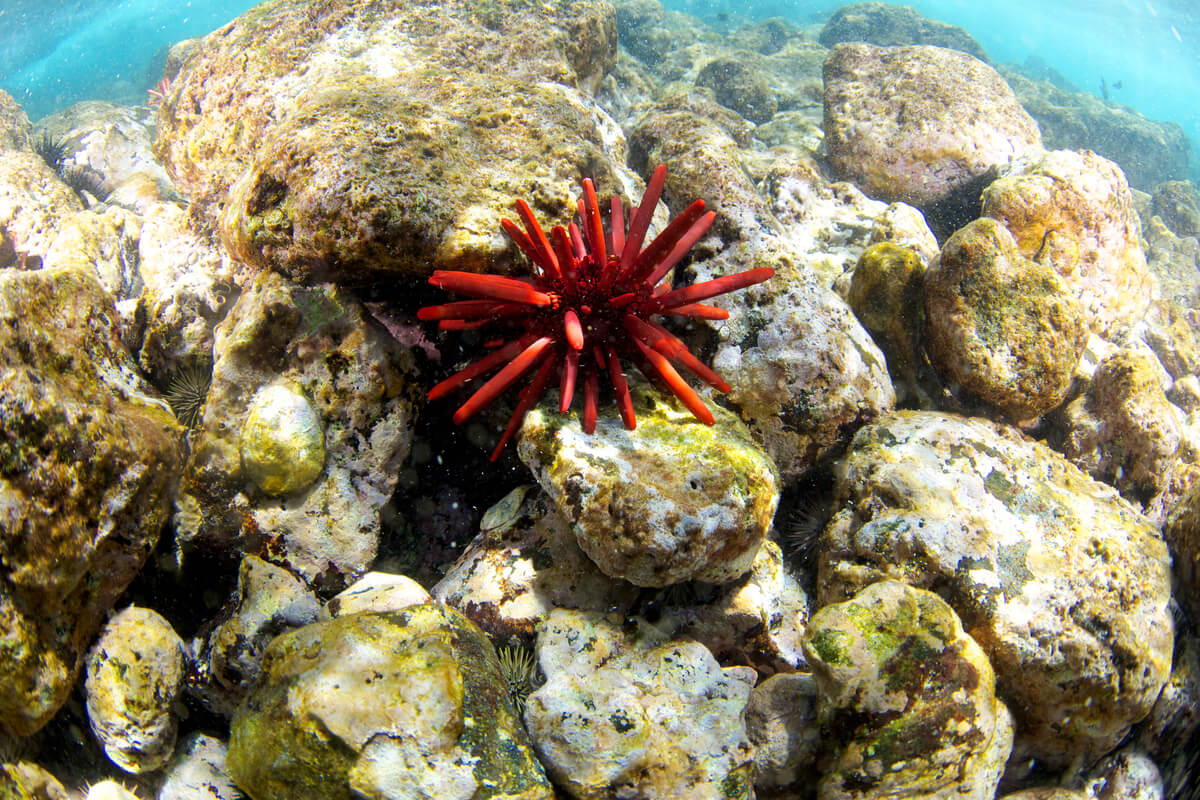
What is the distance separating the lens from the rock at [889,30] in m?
19.7

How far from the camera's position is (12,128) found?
9.16 metres

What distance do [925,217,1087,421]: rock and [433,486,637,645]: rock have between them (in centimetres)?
284

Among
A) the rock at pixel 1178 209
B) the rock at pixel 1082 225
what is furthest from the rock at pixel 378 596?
the rock at pixel 1178 209

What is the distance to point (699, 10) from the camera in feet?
107

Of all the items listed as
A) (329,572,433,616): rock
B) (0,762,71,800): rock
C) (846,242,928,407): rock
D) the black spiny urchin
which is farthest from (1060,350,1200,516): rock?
the black spiny urchin

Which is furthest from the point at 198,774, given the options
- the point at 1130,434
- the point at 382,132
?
the point at 1130,434

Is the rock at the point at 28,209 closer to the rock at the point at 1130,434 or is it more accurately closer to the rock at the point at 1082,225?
the rock at the point at 1082,225

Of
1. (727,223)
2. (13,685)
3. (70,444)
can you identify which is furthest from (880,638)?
(70,444)

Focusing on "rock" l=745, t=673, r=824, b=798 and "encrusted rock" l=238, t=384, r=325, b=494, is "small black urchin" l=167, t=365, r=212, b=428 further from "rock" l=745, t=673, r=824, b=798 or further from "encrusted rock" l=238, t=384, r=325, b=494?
"rock" l=745, t=673, r=824, b=798

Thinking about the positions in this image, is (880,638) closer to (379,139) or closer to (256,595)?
(256,595)

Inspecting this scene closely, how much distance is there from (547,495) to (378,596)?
0.99 metres

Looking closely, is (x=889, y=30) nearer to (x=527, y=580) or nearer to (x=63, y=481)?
(x=527, y=580)

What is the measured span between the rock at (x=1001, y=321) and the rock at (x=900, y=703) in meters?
2.06

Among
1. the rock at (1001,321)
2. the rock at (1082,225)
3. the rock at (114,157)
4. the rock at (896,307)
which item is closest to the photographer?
the rock at (1001,321)
